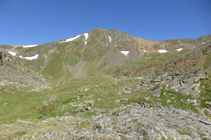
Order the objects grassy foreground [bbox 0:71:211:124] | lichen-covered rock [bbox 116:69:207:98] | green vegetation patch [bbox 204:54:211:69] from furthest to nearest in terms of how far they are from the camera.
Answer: green vegetation patch [bbox 204:54:211:69], lichen-covered rock [bbox 116:69:207:98], grassy foreground [bbox 0:71:211:124]

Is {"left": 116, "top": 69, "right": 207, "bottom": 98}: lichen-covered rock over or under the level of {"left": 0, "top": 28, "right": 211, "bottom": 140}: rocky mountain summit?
over

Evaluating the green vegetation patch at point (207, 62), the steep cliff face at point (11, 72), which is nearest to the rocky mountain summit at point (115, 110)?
the steep cliff face at point (11, 72)

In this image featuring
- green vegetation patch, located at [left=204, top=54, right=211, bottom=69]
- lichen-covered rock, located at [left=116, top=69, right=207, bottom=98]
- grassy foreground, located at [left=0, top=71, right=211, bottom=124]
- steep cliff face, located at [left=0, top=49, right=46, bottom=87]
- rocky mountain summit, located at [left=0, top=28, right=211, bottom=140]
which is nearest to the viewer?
rocky mountain summit, located at [left=0, top=28, right=211, bottom=140]

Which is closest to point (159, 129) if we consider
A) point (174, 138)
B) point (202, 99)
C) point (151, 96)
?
point (174, 138)

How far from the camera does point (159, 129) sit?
12.1 m

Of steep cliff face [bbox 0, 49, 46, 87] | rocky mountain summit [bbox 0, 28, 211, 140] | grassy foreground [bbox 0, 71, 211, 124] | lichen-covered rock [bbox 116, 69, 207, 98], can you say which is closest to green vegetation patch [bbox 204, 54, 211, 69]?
rocky mountain summit [bbox 0, 28, 211, 140]

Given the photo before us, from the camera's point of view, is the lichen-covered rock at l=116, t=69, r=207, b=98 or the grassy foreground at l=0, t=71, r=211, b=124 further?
the lichen-covered rock at l=116, t=69, r=207, b=98

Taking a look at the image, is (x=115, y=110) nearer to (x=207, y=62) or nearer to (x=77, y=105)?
(x=77, y=105)

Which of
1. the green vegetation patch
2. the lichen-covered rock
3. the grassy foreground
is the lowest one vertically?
the grassy foreground

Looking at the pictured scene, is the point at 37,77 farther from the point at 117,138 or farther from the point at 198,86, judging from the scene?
the point at 198,86

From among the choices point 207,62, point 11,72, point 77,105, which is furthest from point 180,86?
point 207,62

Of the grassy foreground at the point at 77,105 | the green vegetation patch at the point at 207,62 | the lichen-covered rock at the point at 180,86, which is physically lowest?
the grassy foreground at the point at 77,105

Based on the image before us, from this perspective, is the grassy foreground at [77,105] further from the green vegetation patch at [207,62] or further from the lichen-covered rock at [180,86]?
the green vegetation patch at [207,62]

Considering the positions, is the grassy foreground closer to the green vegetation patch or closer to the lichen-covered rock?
the lichen-covered rock
